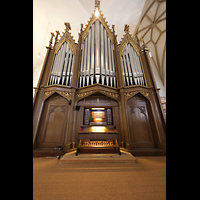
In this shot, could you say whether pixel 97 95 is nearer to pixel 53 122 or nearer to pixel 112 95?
pixel 112 95

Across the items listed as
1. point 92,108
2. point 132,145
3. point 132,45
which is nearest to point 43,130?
point 92,108

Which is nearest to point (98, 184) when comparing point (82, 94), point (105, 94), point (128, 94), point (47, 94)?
point (105, 94)

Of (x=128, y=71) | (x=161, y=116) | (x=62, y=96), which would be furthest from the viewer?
(x=128, y=71)

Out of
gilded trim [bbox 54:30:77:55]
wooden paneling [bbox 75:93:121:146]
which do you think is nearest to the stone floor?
wooden paneling [bbox 75:93:121:146]

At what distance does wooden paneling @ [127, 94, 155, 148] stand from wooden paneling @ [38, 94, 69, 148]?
2.75 m

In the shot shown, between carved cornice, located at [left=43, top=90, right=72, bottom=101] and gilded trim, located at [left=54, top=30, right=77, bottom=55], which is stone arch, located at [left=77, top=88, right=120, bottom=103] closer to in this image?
carved cornice, located at [left=43, top=90, right=72, bottom=101]

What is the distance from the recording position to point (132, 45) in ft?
A: 16.3

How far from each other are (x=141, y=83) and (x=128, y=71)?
0.88 metres

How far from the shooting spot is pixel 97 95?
13.7ft

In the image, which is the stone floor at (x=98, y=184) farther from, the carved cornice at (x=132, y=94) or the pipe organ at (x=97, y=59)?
the pipe organ at (x=97, y=59)

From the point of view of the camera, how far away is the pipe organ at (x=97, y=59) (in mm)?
4090
